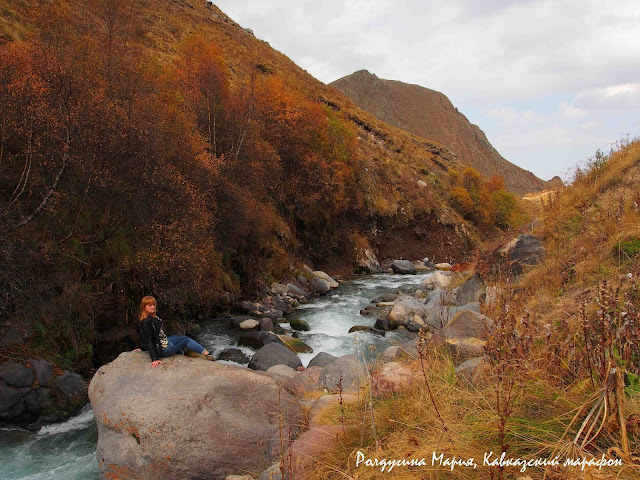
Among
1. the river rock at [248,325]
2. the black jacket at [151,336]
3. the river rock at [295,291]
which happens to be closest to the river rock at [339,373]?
the black jacket at [151,336]

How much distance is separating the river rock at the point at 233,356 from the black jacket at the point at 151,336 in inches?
182

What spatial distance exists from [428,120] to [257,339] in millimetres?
138065

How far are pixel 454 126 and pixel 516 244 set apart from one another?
14105 cm

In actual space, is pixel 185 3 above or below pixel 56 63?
above

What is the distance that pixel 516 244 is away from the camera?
949cm

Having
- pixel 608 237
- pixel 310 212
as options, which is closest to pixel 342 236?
pixel 310 212

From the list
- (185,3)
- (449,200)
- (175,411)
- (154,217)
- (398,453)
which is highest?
(185,3)

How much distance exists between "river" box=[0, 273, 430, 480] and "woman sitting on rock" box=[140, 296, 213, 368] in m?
2.16

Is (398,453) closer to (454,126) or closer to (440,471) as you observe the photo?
(440,471)

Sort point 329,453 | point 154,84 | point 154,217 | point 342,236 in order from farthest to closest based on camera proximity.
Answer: point 342,236, point 154,84, point 154,217, point 329,453

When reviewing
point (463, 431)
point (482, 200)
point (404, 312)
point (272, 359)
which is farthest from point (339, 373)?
point (482, 200)

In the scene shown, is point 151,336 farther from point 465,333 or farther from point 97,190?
point 97,190

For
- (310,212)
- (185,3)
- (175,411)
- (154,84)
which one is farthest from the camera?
(185,3)

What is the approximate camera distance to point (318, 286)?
22.8m
